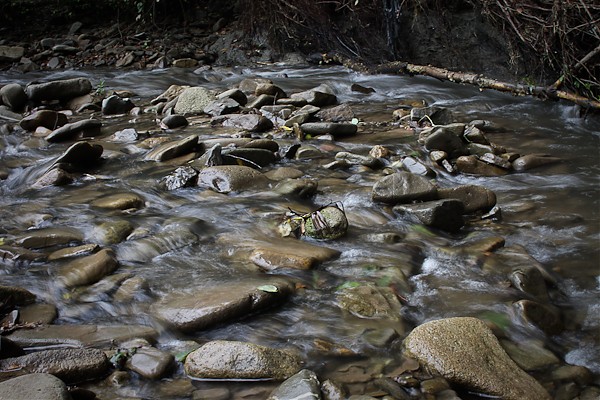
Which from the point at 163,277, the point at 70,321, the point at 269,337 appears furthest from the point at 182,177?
the point at 269,337

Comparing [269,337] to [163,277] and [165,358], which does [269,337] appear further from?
[163,277]

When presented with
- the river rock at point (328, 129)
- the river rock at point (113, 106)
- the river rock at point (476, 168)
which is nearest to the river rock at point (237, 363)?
the river rock at point (476, 168)

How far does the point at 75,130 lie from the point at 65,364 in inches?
209

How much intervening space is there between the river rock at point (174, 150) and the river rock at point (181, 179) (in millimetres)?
784

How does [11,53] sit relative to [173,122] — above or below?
above

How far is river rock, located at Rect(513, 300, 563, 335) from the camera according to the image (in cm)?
300

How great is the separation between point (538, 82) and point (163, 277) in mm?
6799

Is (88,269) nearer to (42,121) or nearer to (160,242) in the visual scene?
(160,242)

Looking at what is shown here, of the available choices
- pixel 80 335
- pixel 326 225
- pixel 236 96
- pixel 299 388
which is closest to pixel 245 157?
pixel 326 225

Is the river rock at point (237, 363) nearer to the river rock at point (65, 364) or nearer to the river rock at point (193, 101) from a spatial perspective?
the river rock at point (65, 364)

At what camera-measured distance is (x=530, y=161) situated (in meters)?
5.57

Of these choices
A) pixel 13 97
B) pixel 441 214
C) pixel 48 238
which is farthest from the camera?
pixel 13 97

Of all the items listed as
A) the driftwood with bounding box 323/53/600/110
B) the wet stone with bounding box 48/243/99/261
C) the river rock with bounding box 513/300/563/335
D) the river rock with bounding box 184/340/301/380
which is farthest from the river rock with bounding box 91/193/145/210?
the driftwood with bounding box 323/53/600/110

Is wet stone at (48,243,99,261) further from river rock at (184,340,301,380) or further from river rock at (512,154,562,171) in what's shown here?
river rock at (512,154,562,171)
